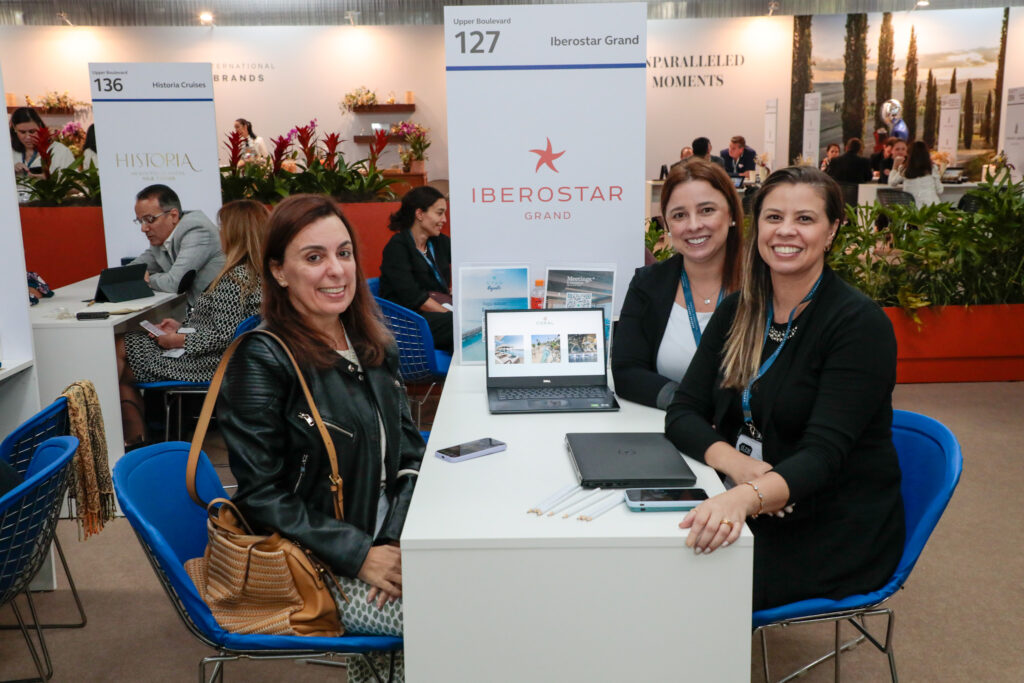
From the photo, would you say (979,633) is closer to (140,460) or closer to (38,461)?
(140,460)

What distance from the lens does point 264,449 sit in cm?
178

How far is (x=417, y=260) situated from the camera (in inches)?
196

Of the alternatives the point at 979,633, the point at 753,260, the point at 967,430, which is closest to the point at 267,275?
the point at 753,260

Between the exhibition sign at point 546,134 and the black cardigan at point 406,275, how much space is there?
1672 mm

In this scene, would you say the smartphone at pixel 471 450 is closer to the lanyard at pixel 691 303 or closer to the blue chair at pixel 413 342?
Answer: the lanyard at pixel 691 303

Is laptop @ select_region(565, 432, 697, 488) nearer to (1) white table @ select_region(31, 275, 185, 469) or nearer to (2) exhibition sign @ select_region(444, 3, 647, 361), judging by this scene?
(2) exhibition sign @ select_region(444, 3, 647, 361)

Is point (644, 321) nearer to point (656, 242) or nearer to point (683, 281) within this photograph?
point (683, 281)

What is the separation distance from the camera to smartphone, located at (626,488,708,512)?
171 centimetres

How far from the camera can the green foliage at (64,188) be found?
6586 mm

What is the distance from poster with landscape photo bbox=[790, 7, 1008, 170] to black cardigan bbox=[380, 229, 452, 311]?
916 cm

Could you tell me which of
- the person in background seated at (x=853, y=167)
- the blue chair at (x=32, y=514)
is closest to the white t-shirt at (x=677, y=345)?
the blue chair at (x=32, y=514)

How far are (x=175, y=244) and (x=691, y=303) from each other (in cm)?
323

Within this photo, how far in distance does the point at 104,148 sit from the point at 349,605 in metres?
5.05

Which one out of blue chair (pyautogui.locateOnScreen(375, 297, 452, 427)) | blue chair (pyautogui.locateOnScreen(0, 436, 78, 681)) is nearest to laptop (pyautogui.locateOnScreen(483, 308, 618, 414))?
blue chair (pyautogui.locateOnScreen(0, 436, 78, 681))
